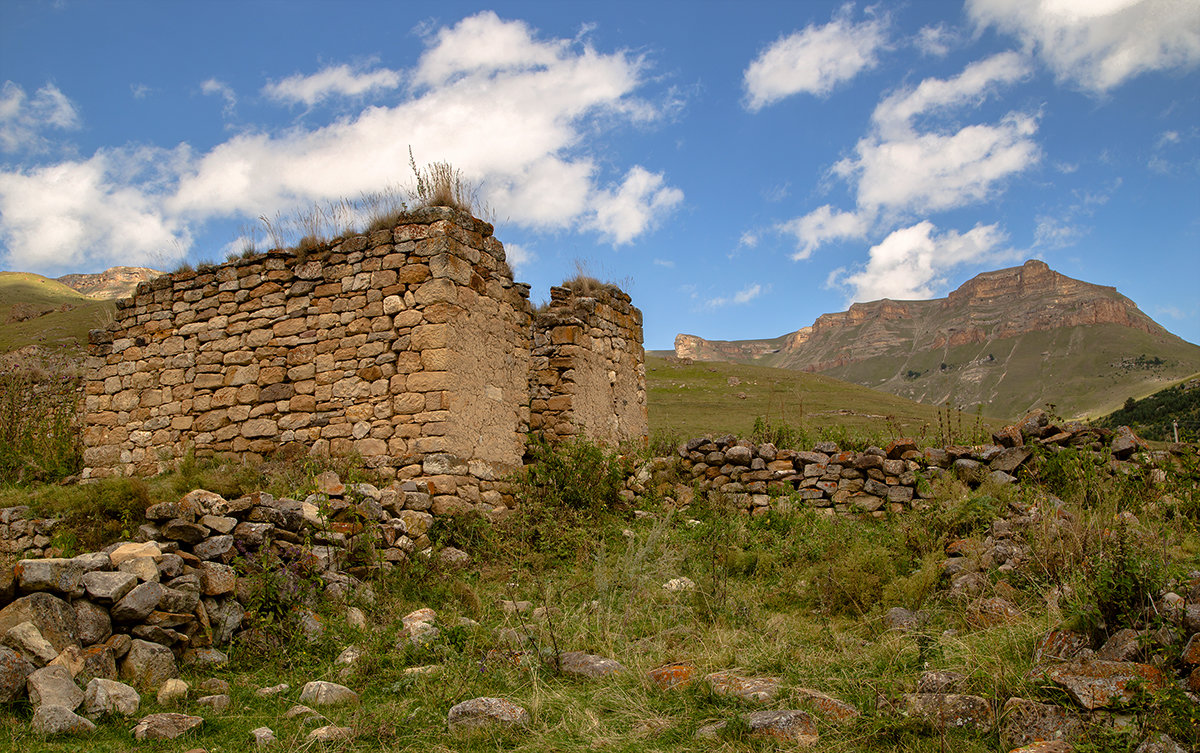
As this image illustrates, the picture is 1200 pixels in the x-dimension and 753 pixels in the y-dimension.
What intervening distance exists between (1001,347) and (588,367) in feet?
321

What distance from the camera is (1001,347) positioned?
3593 inches

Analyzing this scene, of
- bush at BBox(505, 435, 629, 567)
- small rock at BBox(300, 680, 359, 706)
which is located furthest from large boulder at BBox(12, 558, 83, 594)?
bush at BBox(505, 435, 629, 567)

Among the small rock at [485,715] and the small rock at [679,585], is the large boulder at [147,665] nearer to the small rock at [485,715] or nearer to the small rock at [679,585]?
the small rock at [485,715]

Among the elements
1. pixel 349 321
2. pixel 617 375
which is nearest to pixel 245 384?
pixel 349 321

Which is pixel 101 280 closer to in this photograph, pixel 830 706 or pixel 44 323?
pixel 44 323

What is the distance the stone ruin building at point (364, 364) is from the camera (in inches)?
273

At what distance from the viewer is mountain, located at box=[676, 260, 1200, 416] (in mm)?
69625

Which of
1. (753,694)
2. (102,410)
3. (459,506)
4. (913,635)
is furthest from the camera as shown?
(102,410)

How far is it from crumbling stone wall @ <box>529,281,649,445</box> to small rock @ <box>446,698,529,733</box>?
5119 millimetres

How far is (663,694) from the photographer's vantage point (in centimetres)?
341

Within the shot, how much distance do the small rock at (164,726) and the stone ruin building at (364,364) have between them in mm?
3467

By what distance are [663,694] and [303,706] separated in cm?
177

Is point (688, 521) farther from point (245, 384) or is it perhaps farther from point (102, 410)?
point (102, 410)

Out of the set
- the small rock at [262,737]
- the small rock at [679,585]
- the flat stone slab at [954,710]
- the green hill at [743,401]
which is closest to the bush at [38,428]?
the small rock at [262,737]
